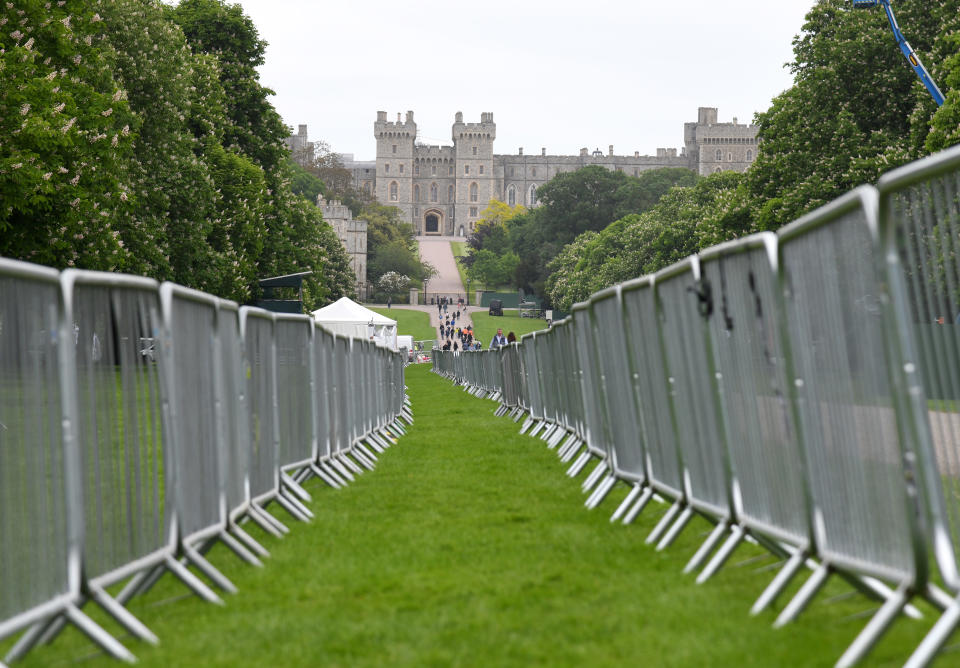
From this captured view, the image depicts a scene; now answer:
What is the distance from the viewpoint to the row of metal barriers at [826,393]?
166 inches

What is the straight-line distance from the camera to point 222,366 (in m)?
7.40

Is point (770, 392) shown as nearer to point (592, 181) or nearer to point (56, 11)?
point (56, 11)

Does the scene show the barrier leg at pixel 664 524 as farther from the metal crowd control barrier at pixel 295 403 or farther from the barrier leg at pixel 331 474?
the barrier leg at pixel 331 474

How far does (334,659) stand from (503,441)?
11.6m

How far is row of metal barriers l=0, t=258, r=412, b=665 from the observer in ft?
16.0

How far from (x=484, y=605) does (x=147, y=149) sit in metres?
34.8

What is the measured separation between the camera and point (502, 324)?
11238 centimetres

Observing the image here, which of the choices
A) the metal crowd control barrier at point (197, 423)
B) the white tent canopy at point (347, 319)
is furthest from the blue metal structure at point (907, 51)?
the metal crowd control barrier at point (197, 423)

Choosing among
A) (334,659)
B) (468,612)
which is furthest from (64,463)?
(468,612)

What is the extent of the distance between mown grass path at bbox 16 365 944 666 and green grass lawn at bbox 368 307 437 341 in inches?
3466

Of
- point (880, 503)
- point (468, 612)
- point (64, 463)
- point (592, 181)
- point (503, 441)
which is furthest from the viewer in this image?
point (592, 181)

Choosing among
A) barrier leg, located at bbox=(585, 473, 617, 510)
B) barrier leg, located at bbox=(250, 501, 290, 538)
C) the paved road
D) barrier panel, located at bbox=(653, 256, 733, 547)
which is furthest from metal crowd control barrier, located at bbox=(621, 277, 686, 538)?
the paved road

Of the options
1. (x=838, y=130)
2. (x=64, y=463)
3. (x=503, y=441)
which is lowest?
(x=503, y=441)

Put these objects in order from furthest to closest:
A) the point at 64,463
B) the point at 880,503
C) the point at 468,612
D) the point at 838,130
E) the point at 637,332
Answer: the point at 838,130 → the point at 637,332 → the point at 468,612 → the point at 64,463 → the point at 880,503
